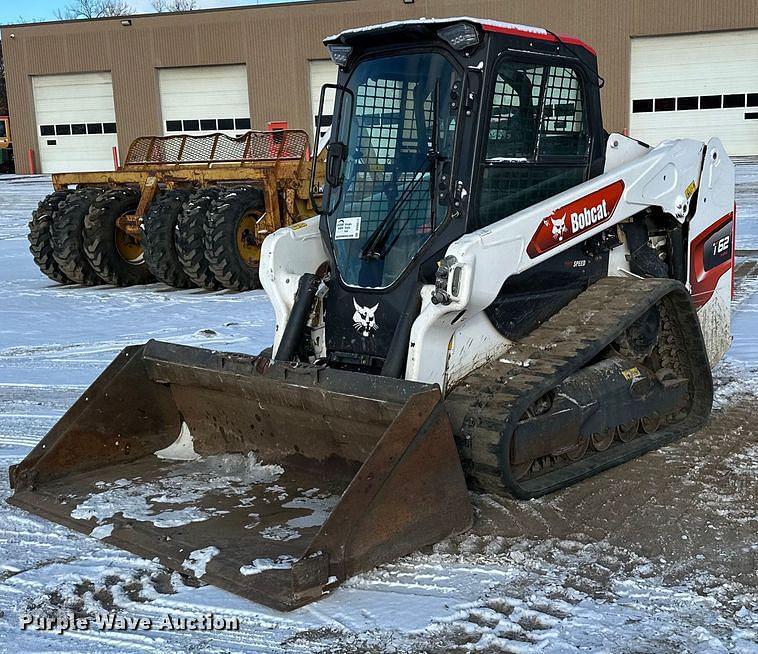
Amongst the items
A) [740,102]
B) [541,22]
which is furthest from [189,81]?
[740,102]

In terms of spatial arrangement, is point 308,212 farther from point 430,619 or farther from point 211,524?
point 430,619

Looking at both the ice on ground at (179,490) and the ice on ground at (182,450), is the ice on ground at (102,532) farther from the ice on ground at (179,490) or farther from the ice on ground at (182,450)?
the ice on ground at (182,450)

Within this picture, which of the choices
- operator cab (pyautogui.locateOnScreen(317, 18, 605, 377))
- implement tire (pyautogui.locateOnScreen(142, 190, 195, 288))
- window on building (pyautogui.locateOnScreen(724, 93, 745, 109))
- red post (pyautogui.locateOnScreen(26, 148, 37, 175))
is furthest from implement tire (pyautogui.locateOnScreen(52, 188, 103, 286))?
red post (pyautogui.locateOnScreen(26, 148, 37, 175))

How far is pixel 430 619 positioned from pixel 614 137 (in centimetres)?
317

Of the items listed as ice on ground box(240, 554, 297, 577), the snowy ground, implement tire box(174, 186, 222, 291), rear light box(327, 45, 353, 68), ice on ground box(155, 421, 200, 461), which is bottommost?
the snowy ground

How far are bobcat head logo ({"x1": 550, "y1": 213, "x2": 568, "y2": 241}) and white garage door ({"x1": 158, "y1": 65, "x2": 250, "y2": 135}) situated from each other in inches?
1097

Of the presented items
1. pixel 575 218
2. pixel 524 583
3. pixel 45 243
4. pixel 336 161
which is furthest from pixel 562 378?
pixel 45 243

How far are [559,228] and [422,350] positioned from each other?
3.36ft

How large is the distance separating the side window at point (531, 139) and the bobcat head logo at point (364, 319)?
70cm

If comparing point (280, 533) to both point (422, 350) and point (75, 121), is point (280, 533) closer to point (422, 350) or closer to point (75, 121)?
point (422, 350)

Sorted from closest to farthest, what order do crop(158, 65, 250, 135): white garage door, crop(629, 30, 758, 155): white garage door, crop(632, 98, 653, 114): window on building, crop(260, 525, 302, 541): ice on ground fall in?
crop(260, 525, 302, 541): ice on ground → crop(629, 30, 758, 155): white garage door → crop(632, 98, 653, 114): window on building → crop(158, 65, 250, 135): white garage door

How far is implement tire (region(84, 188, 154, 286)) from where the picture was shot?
39.2 feet

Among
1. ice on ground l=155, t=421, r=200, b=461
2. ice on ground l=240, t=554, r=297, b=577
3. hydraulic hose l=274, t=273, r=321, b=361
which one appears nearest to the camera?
ice on ground l=240, t=554, r=297, b=577

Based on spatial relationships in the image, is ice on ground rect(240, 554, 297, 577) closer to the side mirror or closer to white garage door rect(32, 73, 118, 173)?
the side mirror
